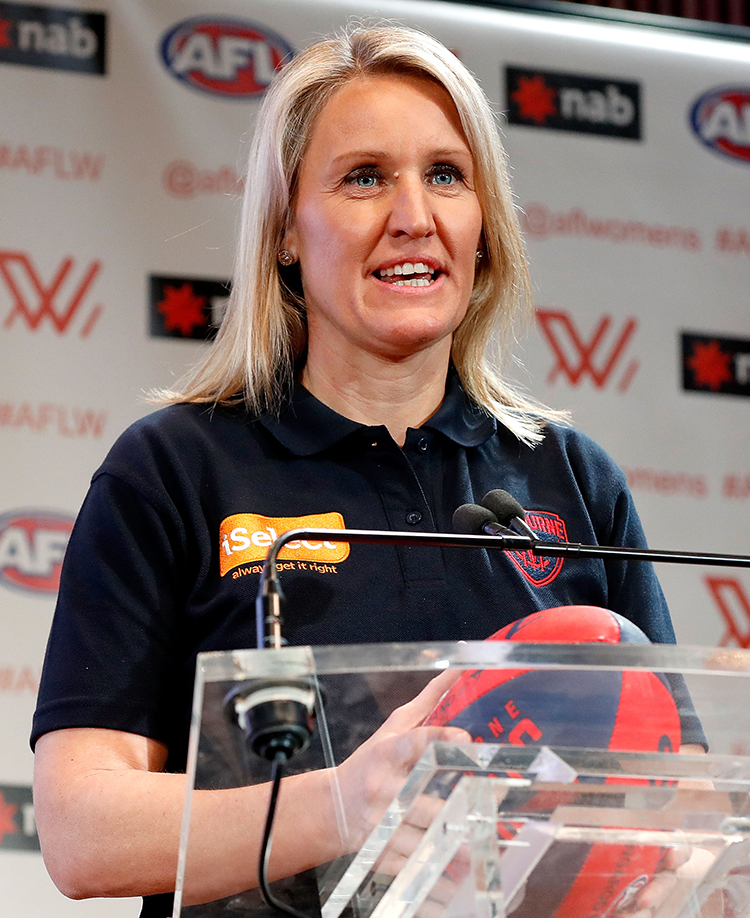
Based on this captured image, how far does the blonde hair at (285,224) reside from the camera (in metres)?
1.79

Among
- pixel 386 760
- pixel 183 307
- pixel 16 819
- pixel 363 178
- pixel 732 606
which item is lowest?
pixel 16 819

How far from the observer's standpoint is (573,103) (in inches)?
141

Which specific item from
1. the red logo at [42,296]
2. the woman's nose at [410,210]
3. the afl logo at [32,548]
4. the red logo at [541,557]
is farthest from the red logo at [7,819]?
the woman's nose at [410,210]

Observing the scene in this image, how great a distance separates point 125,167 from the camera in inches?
127

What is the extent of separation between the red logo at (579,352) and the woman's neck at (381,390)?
5.43 feet

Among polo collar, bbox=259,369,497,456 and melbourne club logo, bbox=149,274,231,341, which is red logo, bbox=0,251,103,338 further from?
polo collar, bbox=259,369,497,456

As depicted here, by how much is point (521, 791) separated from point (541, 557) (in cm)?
75

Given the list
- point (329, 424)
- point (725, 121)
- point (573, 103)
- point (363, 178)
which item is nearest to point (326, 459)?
point (329, 424)

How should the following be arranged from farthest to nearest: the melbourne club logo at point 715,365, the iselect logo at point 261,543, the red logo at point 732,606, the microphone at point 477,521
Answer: the melbourne club logo at point 715,365 < the red logo at point 732,606 < the iselect logo at point 261,543 < the microphone at point 477,521

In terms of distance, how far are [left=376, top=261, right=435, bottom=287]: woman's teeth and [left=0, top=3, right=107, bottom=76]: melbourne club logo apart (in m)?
1.84

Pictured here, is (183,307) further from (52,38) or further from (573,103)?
(573,103)

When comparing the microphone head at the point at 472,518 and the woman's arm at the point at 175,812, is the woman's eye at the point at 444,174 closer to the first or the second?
the microphone head at the point at 472,518

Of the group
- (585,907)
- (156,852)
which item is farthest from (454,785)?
(156,852)

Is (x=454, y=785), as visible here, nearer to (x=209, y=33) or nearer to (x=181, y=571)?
(x=181, y=571)
